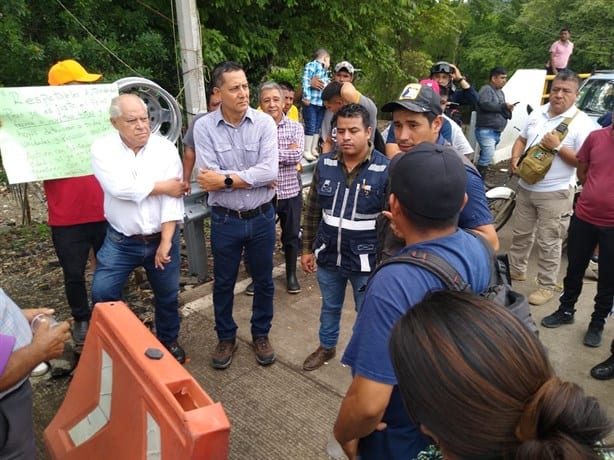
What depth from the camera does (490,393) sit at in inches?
35.7

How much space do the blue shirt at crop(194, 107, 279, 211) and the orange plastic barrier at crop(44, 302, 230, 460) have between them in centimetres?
123

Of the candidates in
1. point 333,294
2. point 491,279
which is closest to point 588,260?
point 333,294

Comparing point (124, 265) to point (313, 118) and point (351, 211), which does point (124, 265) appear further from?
point (313, 118)

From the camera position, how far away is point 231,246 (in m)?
3.32

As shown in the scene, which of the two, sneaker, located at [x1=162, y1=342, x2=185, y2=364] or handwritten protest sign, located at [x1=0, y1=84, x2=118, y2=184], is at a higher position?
handwritten protest sign, located at [x1=0, y1=84, x2=118, y2=184]

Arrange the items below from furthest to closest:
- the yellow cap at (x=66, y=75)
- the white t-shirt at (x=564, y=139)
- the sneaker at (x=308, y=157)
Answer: the sneaker at (x=308, y=157)
the white t-shirt at (x=564, y=139)
the yellow cap at (x=66, y=75)

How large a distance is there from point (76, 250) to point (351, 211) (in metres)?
2.11

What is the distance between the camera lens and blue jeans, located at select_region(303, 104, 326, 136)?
674cm

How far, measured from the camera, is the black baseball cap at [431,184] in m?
1.52

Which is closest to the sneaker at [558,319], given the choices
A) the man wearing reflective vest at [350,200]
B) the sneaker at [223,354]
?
the man wearing reflective vest at [350,200]

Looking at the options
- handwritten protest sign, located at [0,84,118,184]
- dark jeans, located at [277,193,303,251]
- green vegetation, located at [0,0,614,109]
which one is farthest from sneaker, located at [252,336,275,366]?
green vegetation, located at [0,0,614,109]

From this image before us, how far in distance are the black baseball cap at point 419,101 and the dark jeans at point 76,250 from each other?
7.74 ft

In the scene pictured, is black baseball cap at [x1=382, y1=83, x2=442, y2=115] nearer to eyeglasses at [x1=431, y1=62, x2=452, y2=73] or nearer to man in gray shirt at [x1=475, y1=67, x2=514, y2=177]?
eyeglasses at [x1=431, y1=62, x2=452, y2=73]

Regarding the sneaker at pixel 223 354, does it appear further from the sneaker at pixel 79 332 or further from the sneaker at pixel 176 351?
the sneaker at pixel 79 332
